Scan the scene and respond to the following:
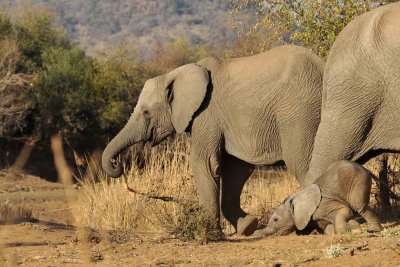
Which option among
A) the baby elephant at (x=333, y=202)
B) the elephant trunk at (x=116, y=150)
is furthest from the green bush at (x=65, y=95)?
the baby elephant at (x=333, y=202)

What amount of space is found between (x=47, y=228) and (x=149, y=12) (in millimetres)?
133046

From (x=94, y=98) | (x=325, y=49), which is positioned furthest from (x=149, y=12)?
(x=325, y=49)

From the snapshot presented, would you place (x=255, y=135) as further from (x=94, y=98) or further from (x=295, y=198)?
(x=94, y=98)

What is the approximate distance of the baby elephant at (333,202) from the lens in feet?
30.2

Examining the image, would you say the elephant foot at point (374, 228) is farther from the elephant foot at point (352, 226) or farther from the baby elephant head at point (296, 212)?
the baby elephant head at point (296, 212)

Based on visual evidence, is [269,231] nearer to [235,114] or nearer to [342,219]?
[342,219]

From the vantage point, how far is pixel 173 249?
8492 millimetres

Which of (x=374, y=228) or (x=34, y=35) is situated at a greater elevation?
(x=34, y=35)

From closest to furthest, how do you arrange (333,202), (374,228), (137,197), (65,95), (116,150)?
1. (374,228)
2. (333,202)
3. (116,150)
4. (137,197)
5. (65,95)

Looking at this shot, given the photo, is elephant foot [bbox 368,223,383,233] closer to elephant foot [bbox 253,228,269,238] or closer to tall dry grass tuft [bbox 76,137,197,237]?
elephant foot [bbox 253,228,269,238]

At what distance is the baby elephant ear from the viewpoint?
945 cm

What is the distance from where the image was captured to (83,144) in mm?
32469

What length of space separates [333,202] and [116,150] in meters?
3.10

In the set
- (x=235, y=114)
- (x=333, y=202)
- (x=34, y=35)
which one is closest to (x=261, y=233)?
(x=333, y=202)
